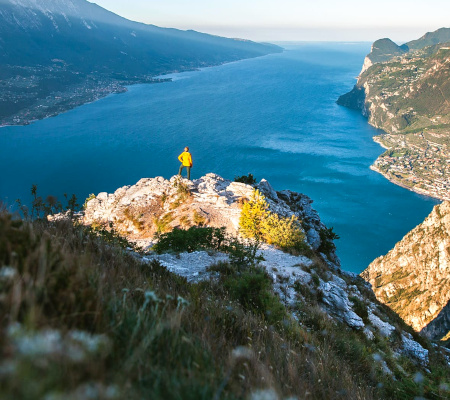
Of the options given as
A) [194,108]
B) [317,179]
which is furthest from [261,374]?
[194,108]

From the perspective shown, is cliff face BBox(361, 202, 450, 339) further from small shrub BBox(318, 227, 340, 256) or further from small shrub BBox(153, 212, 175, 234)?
small shrub BBox(153, 212, 175, 234)

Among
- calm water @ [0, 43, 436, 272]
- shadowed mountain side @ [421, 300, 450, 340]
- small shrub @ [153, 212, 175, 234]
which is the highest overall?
small shrub @ [153, 212, 175, 234]

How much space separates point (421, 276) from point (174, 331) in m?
69.3

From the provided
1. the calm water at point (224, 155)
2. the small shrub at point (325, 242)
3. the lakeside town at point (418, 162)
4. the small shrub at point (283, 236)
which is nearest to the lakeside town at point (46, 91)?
the calm water at point (224, 155)

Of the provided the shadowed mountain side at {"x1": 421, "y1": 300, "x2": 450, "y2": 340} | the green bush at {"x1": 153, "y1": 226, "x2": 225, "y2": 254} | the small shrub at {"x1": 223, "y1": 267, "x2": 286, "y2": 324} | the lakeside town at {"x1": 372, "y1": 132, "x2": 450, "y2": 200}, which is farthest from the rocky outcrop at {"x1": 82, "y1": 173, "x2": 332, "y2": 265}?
the lakeside town at {"x1": 372, "y1": 132, "x2": 450, "y2": 200}

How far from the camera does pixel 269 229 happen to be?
13469 millimetres

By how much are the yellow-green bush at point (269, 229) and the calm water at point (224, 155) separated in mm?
62730

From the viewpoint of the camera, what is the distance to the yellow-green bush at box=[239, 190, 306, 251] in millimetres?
12891

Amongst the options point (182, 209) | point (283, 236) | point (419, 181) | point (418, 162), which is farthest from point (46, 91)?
point (418, 162)

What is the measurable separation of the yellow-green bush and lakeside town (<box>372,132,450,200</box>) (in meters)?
109

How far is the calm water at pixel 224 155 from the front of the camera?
76875 millimetres

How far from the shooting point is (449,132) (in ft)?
532

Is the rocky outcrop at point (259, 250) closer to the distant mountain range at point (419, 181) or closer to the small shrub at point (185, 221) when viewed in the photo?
the small shrub at point (185, 221)

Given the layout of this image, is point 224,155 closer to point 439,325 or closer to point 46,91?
point 439,325
